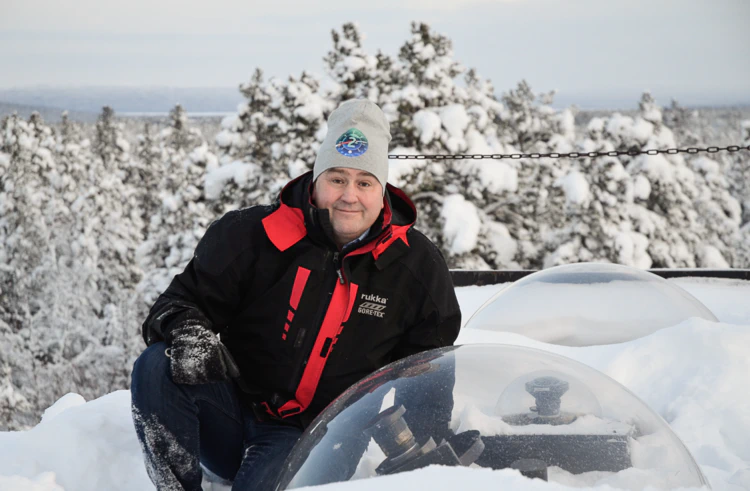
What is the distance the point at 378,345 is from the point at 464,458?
44.4 inches

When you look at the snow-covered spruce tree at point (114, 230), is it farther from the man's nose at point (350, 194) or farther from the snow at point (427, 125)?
the man's nose at point (350, 194)

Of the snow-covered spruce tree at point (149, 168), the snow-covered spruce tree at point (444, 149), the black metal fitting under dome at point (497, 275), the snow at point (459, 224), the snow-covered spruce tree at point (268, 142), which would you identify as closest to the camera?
the black metal fitting under dome at point (497, 275)

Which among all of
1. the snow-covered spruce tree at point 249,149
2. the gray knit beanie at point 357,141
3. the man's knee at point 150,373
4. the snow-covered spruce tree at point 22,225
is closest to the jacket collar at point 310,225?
the gray knit beanie at point 357,141

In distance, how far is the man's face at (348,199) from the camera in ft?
8.64

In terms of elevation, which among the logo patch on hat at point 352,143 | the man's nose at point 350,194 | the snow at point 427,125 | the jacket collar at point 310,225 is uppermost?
the snow at point 427,125

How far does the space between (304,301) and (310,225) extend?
0.28 metres

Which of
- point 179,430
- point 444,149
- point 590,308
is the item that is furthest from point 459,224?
point 179,430

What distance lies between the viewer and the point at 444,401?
70.8 inches

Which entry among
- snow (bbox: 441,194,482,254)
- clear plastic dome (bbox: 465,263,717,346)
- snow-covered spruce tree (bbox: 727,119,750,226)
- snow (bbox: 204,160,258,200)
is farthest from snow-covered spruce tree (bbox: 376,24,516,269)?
snow-covered spruce tree (bbox: 727,119,750,226)

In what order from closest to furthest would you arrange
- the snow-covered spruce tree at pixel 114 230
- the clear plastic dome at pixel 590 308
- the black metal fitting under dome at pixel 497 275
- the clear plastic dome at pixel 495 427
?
the clear plastic dome at pixel 495 427 < the clear plastic dome at pixel 590 308 < the black metal fitting under dome at pixel 497 275 < the snow-covered spruce tree at pixel 114 230

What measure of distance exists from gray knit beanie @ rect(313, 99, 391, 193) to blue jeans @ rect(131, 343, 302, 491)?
90 centimetres

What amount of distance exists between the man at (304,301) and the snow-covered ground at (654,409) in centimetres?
45

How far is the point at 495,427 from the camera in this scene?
1.71 m

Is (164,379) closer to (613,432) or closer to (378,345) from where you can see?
(378,345)
